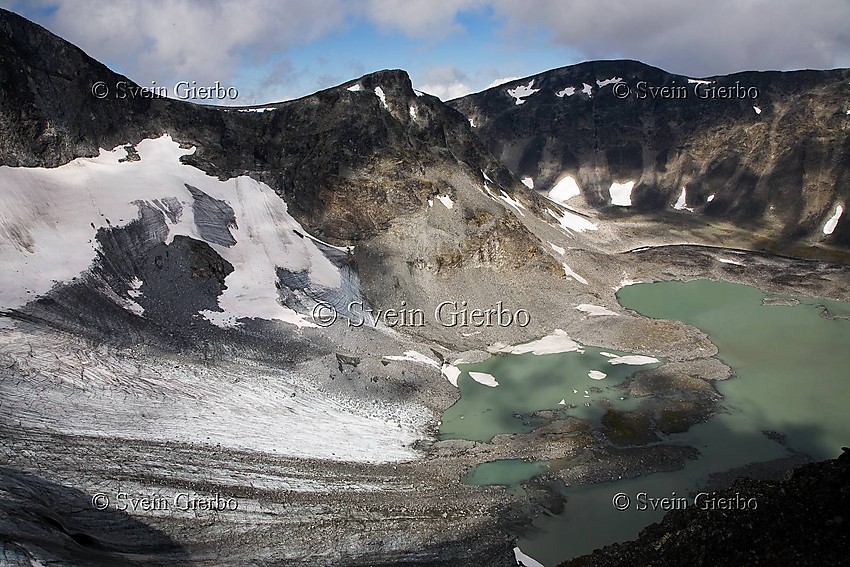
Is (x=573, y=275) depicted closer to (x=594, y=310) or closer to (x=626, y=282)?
(x=594, y=310)

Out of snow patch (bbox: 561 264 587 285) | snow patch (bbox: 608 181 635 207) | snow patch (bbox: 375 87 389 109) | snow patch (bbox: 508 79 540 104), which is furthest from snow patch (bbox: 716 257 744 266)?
snow patch (bbox: 508 79 540 104)

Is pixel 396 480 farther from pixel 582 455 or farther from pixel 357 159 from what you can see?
pixel 357 159

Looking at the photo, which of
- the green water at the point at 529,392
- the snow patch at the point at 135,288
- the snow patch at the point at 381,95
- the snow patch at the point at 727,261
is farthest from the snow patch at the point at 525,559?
the snow patch at the point at 727,261

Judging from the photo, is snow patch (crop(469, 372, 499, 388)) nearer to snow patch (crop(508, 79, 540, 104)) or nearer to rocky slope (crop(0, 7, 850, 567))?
rocky slope (crop(0, 7, 850, 567))

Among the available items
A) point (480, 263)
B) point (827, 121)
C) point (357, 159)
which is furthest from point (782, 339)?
point (827, 121)

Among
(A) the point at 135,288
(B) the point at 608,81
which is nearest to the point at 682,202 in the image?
(B) the point at 608,81

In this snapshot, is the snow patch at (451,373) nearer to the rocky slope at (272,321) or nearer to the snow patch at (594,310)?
the rocky slope at (272,321)
